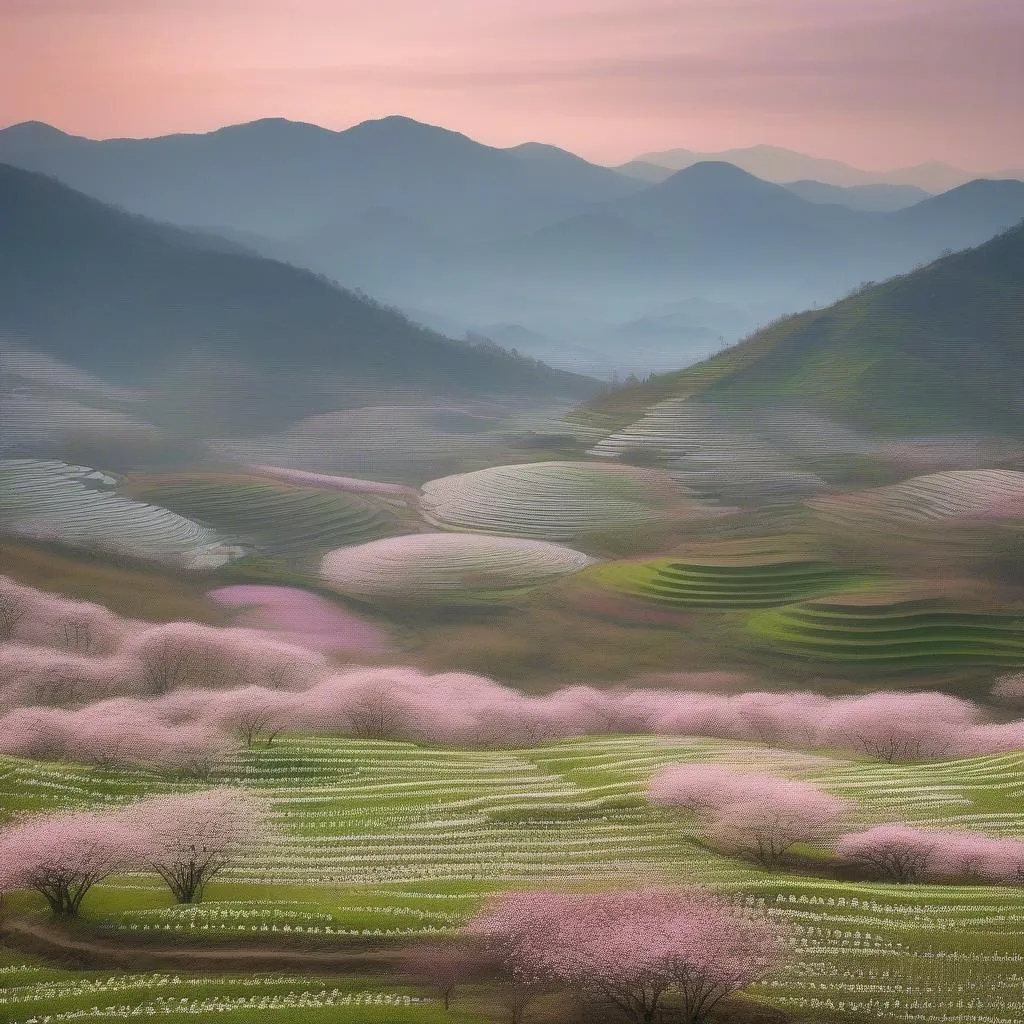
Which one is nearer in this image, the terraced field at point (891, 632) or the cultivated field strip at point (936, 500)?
the terraced field at point (891, 632)

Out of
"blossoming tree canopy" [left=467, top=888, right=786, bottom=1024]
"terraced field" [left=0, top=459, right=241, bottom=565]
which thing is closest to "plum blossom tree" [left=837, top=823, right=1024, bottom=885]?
"blossoming tree canopy" [left=467, top=888, right=786, bottom=1024]

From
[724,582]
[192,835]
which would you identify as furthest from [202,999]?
[724,582]

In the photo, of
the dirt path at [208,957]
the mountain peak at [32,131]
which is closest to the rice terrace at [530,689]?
the dirt path at [208,957]

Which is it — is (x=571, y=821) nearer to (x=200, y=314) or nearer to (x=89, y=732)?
(x=89, y=732)

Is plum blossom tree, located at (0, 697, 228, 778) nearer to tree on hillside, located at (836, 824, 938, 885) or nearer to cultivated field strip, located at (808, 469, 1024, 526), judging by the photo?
tree on hillside, located at (836, 824, 938, 885)

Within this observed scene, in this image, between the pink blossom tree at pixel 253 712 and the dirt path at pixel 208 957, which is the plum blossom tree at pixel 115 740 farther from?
the dirt path at pixel 208 957
